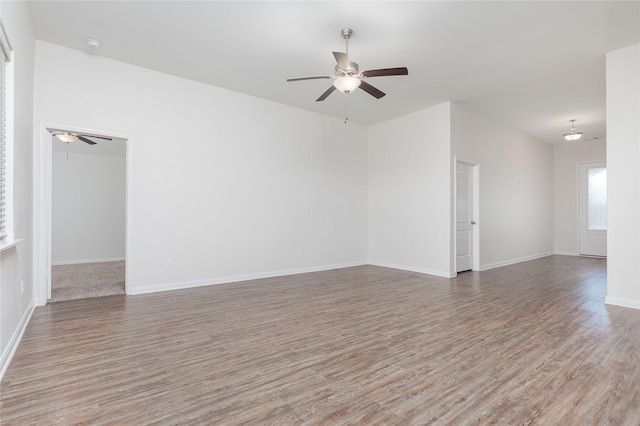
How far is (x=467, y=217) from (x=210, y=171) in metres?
4.74

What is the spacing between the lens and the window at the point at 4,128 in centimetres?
236

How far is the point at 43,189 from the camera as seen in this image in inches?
150

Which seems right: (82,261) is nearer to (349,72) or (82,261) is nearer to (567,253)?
(349,72)

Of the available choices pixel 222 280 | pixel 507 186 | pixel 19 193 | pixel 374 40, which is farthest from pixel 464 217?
pixel 19 193

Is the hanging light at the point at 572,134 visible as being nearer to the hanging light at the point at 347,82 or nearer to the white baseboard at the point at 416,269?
the white baseboard at the point at 416,269

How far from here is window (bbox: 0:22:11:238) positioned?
2361 millimetres

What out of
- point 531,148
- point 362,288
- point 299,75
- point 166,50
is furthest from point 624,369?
point 531,148

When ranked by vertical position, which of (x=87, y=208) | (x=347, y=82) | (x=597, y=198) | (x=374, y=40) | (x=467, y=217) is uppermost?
(x=374, y=40)

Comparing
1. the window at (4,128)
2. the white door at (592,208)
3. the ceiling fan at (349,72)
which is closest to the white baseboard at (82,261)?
the window at (4,128)

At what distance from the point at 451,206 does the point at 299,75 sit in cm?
331

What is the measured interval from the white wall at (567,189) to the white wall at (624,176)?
5786 mm

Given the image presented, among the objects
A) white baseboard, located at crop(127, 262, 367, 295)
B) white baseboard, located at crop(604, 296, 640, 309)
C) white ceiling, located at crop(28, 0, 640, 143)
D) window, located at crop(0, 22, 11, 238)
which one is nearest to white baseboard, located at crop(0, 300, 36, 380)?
window, located at crop(0, 22, 11, 238)

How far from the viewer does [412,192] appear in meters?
6.29

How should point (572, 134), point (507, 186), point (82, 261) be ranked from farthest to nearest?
point (82, 261), point (507, 186), point (572, 134)
